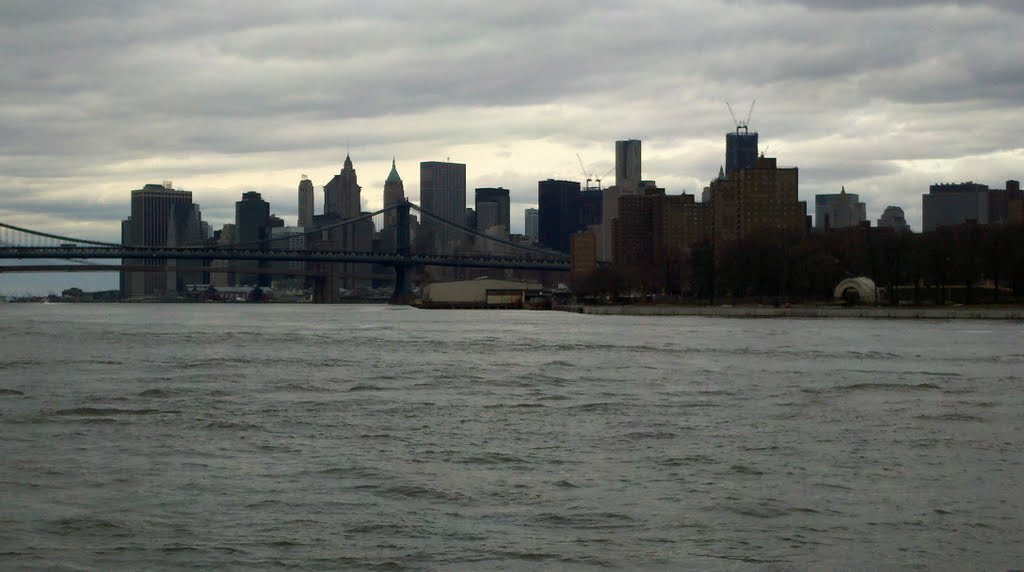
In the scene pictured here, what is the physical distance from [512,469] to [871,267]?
3612 inches

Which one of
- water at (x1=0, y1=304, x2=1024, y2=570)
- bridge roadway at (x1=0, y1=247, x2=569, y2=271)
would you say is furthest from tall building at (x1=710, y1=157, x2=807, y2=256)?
water at (x1=0, y1=304, x2=1024, y2=570)

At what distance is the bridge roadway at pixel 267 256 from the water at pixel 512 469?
9971 centimetres

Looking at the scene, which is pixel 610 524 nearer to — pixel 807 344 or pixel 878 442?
pixel 878 442

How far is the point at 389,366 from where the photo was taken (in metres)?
Result: 36.8

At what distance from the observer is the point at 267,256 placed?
459ft

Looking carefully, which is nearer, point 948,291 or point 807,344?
point 807,344

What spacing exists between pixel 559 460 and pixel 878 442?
503 cm

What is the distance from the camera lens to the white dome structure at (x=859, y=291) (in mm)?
98375

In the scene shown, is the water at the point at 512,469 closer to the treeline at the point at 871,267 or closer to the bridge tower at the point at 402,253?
the treeline at the point at 871,267

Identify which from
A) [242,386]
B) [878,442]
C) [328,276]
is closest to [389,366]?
[242,386]

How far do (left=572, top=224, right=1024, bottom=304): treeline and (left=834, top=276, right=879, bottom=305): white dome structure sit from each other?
183 centimetres

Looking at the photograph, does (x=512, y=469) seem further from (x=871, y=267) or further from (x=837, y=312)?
(x=871, y=267)

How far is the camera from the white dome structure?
98.4 meters

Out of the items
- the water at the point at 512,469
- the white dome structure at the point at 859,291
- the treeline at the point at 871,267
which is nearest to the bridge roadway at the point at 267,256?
the treeline at the point at 871,267
